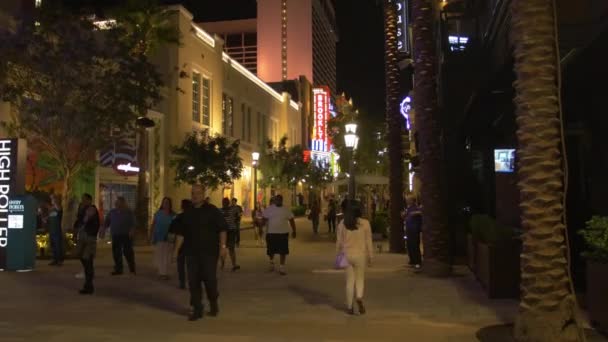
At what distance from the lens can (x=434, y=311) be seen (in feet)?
31.7

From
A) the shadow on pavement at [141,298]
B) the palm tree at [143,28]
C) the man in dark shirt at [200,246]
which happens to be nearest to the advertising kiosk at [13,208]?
the shadow on pavement at [141,298]

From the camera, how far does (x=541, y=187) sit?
6.98 meters

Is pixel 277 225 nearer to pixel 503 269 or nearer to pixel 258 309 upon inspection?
pixel 258 309

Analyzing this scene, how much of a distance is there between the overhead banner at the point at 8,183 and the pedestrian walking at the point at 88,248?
3.58m

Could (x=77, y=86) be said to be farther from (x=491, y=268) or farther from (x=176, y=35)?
(x=491, y=268)

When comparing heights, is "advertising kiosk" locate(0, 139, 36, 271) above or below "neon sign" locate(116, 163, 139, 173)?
below

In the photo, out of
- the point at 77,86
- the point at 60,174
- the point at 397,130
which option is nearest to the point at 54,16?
the point at 77,86

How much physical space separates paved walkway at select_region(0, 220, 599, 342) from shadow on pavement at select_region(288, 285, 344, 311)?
2 cm

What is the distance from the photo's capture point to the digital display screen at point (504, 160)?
1762 cm

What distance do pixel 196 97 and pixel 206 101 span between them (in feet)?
5.75

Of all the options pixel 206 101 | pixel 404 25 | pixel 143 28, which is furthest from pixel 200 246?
pixel 206 101

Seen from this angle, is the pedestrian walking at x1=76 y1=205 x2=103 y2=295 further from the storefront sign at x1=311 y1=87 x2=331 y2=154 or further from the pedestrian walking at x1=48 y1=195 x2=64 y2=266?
the storefront sign at x1=311 y1=87 x2=331 y2=154

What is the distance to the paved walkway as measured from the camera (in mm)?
8188

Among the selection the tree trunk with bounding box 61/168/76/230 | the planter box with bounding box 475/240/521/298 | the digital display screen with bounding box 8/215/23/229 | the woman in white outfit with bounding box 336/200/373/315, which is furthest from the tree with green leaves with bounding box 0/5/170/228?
A: the planter box with bounding box 475/240/521/298
